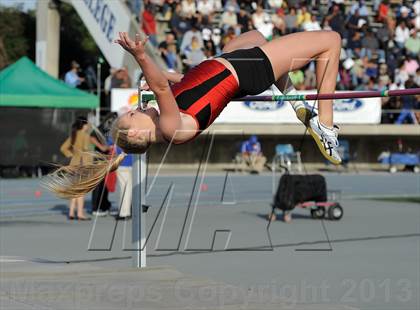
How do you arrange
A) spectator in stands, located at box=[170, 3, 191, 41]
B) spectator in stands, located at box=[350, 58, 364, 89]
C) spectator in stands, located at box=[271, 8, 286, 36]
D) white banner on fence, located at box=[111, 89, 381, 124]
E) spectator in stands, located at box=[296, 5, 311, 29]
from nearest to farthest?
white banner on fence, located at box=[111, 89, 381, 124]
spectator in stands, located at box=[350, 58, 364, 89]
spectator in stands, located at box=[170, 3, 191, 41]
spectator in stands, located at box=[271, 8, 286, 36]
spectator in stands, located at box=[296, 5, 311, 29]

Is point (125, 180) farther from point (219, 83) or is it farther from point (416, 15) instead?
point (416, 15)

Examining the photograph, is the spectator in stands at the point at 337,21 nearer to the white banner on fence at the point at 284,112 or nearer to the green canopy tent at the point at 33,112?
the white banner on fence at the point at 284,112

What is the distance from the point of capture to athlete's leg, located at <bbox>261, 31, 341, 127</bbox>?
232 inches

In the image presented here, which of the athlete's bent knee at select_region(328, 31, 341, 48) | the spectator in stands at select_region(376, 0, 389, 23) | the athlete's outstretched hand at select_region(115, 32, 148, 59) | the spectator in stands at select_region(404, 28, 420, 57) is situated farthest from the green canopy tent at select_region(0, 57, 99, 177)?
the athlete's outstretched hand at select_region(115, 32, 148, 59)

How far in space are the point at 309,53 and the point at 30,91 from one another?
14.7 m

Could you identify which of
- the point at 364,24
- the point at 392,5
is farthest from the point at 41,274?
the point at 392,5

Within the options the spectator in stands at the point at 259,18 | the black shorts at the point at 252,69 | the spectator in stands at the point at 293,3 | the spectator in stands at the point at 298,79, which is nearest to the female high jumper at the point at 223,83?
the black shorts at the point at 252,69

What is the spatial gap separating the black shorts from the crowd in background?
15906 millimetres

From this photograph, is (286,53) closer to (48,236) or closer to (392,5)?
(48,236)

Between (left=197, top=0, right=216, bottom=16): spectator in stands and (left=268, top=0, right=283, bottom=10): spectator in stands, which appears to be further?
(left=268, top=0, right=283, bottom=10): spectator in stands

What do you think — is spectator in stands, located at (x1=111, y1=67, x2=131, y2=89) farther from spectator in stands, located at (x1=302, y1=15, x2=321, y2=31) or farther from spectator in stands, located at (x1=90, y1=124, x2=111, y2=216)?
spectator in stands, located at (x1=302, y1=15, x2=321, y2=31)

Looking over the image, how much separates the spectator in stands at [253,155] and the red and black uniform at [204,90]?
16.9 meters

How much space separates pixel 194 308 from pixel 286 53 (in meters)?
1.79

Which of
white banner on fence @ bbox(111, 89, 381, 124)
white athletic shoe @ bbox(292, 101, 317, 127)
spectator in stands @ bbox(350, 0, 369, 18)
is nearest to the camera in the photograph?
white athletic shoe @ bbox(292, 101, 317, 127)
